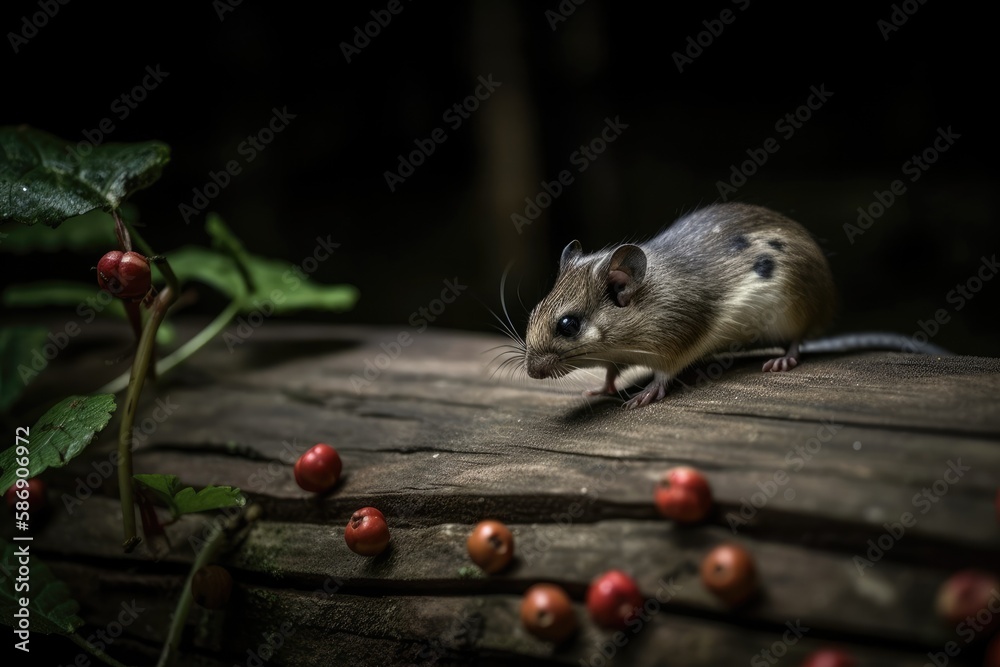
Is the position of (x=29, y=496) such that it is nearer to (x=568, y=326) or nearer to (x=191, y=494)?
(x=191, y=494)

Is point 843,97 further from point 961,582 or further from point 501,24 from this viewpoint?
point 961,582

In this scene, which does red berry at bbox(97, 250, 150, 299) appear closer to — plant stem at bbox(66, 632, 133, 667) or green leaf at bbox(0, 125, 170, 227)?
green leaf at bbox(0, 125, 170, 227)

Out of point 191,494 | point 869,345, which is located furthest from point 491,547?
point 869,345

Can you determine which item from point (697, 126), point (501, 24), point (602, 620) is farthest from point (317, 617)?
Answer: point (697, 126)

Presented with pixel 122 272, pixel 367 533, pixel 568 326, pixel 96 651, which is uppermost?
pixel 122 272

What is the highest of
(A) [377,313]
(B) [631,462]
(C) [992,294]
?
(B) [631,462]
